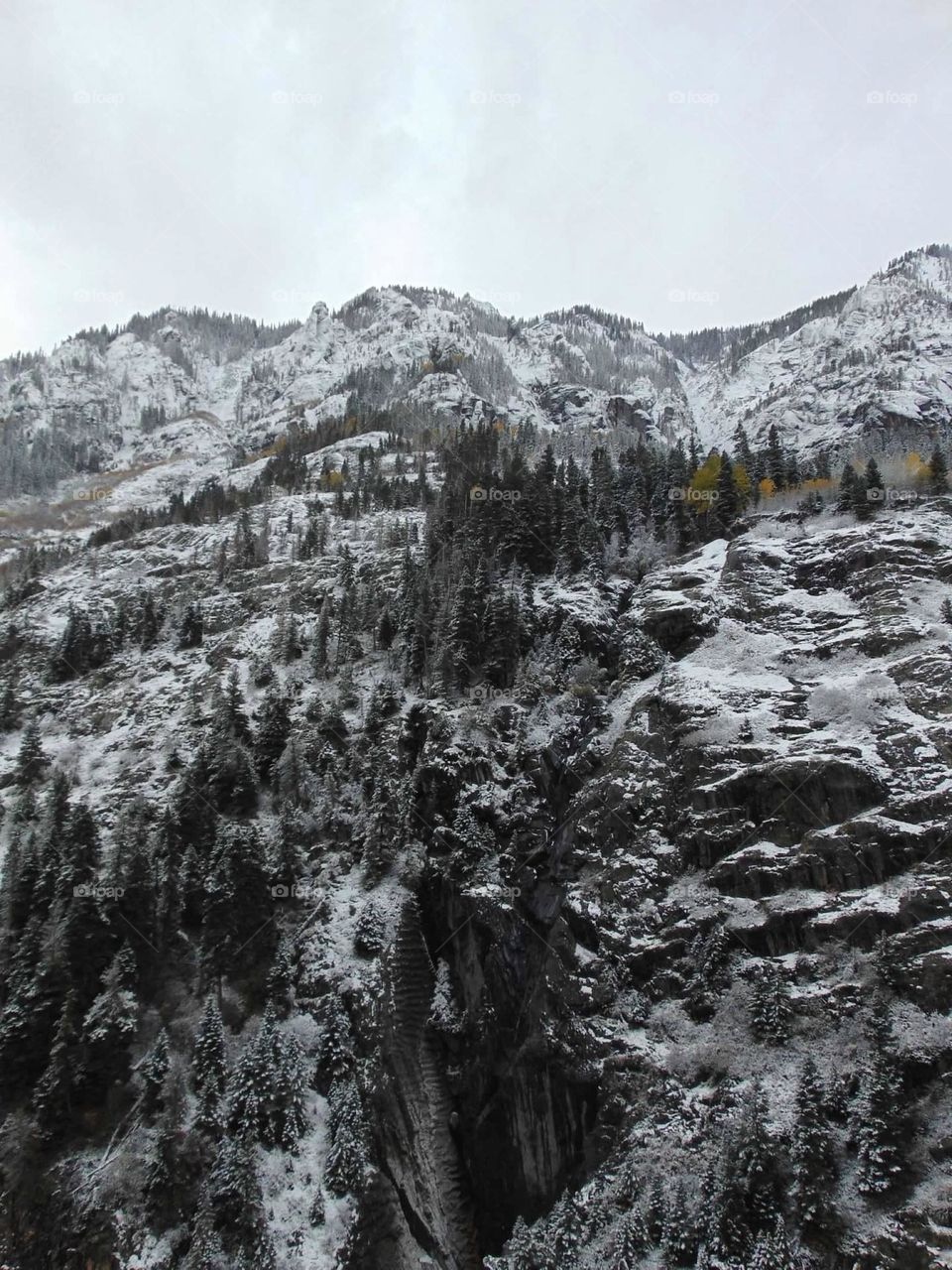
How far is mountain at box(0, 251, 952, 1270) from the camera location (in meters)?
33.3

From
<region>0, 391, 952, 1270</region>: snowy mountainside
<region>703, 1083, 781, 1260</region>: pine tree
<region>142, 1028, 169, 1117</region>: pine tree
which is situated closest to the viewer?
<region>703, 1083, 781, 1260</region>: pine tree

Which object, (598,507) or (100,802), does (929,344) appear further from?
(100,802)

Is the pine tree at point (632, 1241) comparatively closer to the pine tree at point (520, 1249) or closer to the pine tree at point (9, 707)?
the pine tree at point (520, 1249)

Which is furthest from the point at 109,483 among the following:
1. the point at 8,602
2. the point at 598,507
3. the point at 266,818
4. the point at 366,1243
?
the point at 366,1243

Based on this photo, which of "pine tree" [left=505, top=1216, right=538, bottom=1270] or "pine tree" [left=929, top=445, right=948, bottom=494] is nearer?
"pine tree" [left=505, top=1216, right=538, bottom=1270]

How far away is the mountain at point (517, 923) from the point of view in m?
33.3

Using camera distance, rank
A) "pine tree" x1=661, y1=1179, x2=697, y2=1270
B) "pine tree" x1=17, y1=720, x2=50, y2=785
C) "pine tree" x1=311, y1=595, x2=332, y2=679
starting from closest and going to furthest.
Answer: "pine tree" x1=661, y1=1179, x2=697, y2=1270, "pine tree" x1=17, y1=720, x2=50, y2=785, "pine tree" x1=311, y1=595, x2=332, y2=679

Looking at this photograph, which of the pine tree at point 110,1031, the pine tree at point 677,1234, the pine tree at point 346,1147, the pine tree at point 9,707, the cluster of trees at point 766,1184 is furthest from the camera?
the pine tree at point 9,707

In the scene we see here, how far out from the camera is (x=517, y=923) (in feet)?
156

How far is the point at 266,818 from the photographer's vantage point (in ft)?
A: 190

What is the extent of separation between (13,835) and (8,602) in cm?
5258

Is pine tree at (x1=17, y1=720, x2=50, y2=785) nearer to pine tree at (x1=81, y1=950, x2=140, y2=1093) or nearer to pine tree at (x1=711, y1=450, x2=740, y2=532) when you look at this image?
pine tree at (x1=81, y1=950, x2=140, y2=1093)

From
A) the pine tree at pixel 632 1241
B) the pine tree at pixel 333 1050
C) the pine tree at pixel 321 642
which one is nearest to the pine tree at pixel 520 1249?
the pine tree at pixel 632 1241

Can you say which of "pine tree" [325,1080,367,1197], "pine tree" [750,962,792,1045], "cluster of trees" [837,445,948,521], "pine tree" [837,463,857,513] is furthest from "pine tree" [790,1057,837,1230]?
"pine tree" [837,463,857,513]
